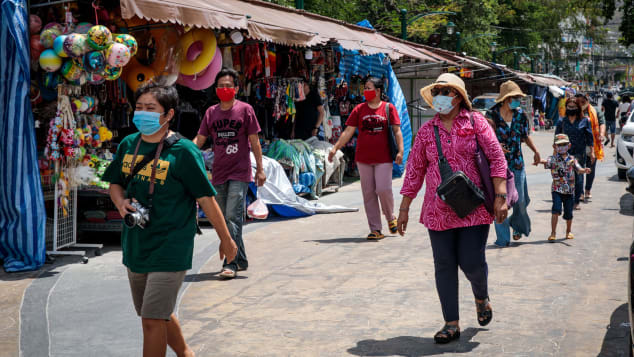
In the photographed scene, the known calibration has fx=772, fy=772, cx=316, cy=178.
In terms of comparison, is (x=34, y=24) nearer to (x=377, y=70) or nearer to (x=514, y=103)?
(x=514, y=103)

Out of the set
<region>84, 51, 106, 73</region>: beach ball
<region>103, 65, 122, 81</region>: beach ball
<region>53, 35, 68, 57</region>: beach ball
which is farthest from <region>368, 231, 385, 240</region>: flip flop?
<region>53, 35, 68, 57</region>: beach ball

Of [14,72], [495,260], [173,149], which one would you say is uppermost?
[14,72]

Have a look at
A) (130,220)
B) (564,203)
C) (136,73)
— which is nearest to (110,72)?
(136,73)

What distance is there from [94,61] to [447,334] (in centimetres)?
444

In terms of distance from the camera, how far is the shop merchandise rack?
8.03 metres

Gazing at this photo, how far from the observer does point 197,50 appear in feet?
32.3

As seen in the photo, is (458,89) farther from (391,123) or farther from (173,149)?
(391,123)

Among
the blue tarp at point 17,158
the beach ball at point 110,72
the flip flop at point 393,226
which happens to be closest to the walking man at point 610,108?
the flip flop at point 393,226

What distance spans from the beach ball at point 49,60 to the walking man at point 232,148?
1577mm

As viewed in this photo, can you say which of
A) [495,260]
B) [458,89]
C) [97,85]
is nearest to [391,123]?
[495,260]

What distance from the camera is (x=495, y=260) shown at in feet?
25.8

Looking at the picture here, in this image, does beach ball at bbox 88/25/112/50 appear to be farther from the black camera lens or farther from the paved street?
the black camera lens

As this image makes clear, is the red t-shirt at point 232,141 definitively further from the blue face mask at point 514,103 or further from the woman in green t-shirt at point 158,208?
the woman in green t-shirt at point 158,208

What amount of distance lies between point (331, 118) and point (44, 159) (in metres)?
8.03
